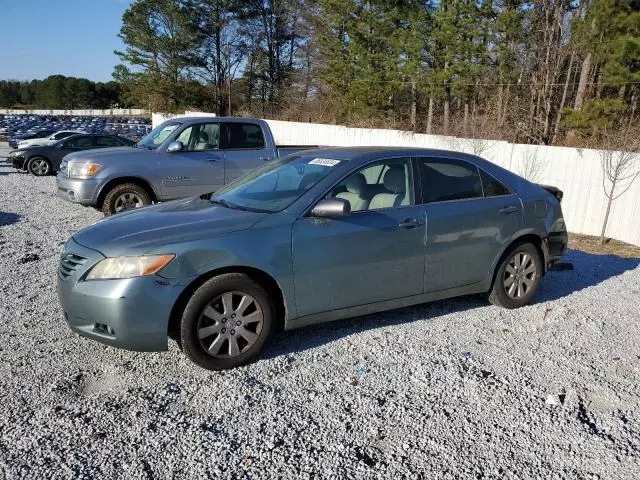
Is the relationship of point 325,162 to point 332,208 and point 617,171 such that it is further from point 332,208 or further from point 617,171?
point 617,171

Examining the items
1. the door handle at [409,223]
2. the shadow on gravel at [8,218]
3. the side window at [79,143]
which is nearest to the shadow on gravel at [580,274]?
the door handle at [409,223]

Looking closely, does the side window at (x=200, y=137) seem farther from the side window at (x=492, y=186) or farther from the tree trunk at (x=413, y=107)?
the tree trunk at (x=413, y=107)

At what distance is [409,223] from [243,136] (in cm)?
583

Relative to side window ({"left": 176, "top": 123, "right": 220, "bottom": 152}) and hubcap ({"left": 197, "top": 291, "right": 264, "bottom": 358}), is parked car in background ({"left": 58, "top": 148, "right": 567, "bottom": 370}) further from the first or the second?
side window ({"left": 176, "top": 123, "right": 220, "bottom": 152})

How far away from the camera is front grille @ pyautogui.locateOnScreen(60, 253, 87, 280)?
12.0ft

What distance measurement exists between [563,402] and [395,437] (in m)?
1.26

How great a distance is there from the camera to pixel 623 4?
17.2 metres

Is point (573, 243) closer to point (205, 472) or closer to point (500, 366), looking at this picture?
point (500, 366)

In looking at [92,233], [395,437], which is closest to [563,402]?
[395,437]

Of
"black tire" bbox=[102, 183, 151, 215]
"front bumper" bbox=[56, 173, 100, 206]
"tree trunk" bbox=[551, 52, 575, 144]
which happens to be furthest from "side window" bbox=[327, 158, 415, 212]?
"tree trunk" bbox=[551, 52, 575, 144]

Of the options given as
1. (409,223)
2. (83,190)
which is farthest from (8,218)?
(409,223)

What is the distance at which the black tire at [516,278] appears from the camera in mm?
5078

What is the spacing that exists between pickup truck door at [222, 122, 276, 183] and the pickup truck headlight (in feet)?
6.97

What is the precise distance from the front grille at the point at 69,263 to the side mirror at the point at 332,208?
5.54ft
